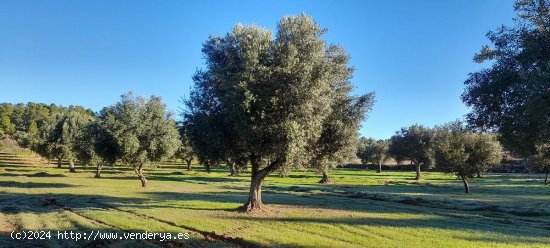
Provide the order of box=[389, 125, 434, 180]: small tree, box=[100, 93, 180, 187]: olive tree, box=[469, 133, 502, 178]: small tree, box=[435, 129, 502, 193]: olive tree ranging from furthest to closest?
1. box=[389, 125, 434, 180]: small tree
2. box=[469, 133, 502, 178]: small tree
3. box=[435, 129, 502, 193]: olive tree
4. box=[100, 93, 180, 187]: olive tree

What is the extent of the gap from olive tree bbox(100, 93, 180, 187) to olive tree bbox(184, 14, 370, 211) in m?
26.4

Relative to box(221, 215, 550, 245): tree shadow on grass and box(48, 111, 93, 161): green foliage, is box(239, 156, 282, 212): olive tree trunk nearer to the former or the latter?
box(221, 215, 550, 245): tree shadow on grass

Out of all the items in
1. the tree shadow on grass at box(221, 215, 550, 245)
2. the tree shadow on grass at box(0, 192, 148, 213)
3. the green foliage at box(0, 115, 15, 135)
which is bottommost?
the tree shadow on grass at box(221, 215, 550, 245)

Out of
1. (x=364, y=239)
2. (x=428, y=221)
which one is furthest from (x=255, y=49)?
(x=428, y=221)

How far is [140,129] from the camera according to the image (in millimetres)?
53969

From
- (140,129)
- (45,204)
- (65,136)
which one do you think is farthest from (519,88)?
(65,136)

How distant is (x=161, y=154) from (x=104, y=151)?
7544mm

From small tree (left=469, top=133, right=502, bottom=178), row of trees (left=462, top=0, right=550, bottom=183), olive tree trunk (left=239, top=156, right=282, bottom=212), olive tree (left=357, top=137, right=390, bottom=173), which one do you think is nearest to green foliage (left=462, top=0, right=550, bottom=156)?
row of trees (left=462, top=0, right=550, bottom=183)

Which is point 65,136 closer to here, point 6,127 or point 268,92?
point 268,92

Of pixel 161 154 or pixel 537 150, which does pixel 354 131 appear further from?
pixel 161 154

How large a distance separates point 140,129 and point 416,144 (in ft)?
245

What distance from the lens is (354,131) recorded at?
103ft

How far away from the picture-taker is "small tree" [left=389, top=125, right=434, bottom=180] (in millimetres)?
101938

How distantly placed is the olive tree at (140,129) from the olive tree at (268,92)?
2641cm
